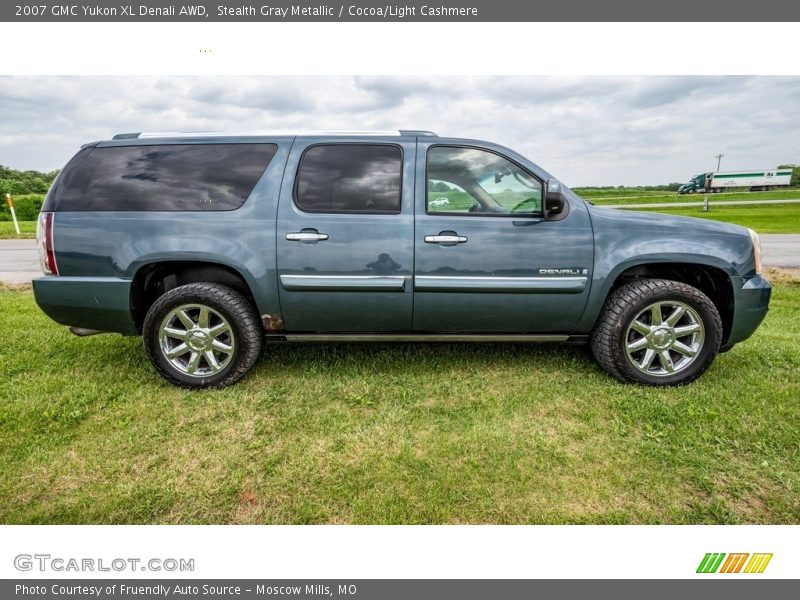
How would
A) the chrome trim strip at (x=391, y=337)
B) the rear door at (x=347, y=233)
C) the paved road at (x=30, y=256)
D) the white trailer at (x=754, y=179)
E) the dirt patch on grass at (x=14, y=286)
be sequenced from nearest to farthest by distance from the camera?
the rear door at (x=347, y=233), the chrome trim strip at (x=391, y=337), the dirt patch on grass at (x=14, y=286), the paved road at (x=30, y=256), the white trailer at (x=754, y=179)

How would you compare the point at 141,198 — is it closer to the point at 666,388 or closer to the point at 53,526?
the point at 53,526

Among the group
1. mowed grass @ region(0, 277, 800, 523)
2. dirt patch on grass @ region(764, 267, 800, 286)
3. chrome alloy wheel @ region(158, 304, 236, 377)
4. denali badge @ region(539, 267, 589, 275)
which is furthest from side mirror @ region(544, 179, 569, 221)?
dirt patch on grass @ region(764, 267, 800, 286)

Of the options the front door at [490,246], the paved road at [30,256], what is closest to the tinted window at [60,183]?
the front door at [490,246]

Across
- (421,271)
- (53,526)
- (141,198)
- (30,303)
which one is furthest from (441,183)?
(30,303)

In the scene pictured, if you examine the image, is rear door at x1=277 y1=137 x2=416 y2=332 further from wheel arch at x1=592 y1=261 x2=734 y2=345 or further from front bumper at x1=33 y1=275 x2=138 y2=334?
wheel arch at x1=592 y1=261 x2=734 y2=345

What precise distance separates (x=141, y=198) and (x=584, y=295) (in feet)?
10.7

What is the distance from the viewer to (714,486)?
7.38 feet

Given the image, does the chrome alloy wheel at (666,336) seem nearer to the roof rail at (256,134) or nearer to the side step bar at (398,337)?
the side step bar at (398,337)

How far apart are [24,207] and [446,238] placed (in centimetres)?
2532

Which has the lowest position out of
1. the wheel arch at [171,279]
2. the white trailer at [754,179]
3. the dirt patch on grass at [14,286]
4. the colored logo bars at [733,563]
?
the colored logo bars at [733,563]

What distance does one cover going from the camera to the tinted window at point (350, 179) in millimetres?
3193

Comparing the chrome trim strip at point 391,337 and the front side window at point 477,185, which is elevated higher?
the front side window at point 477,185

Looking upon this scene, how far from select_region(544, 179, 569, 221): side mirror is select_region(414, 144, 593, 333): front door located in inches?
1.7

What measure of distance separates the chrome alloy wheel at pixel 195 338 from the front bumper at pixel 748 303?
146 inches
